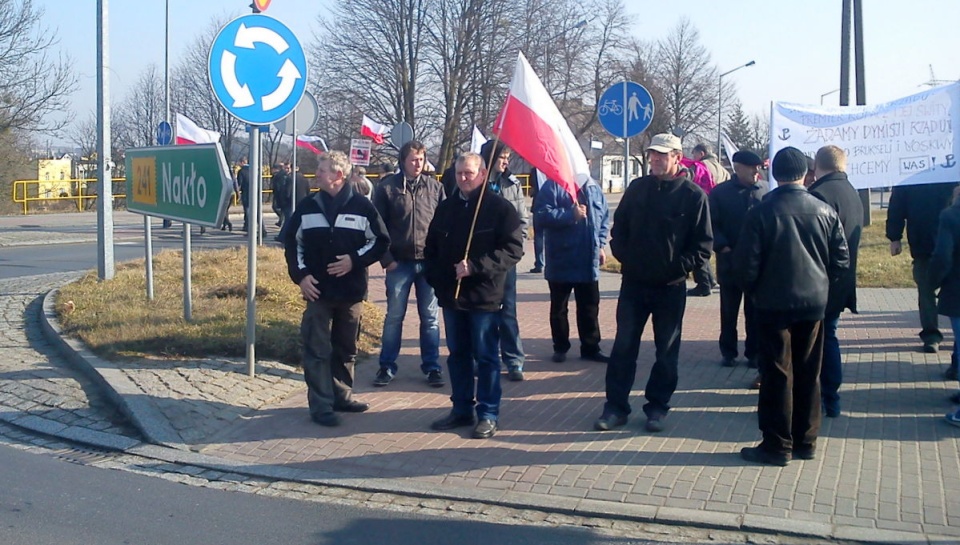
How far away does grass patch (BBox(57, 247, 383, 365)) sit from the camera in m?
8.40

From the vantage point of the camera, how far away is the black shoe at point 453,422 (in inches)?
256

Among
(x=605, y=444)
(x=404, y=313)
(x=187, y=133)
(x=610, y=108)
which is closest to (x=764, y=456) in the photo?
(x=605, y=444)

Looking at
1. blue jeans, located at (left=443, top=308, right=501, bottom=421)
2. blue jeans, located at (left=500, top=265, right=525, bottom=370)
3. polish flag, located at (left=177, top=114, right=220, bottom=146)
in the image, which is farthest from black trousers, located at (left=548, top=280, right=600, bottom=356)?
polish flag, located at (left=177, top=114, right=220, bottom=146)

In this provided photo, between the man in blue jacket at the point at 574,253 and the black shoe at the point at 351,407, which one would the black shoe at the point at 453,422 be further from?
the man in blue jacket at the point at 574,253

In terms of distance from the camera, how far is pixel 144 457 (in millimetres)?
6156

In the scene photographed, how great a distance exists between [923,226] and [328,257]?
17.6 ft

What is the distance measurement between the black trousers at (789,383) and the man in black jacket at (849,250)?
2.40ft

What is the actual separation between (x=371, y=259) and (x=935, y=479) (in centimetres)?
376

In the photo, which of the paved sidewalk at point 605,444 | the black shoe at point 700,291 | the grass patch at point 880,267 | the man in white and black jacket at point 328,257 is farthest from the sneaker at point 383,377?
the grass patch at point 880,267

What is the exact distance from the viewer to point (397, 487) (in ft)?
18.1

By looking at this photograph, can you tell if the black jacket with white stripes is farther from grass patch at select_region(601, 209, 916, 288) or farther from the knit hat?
grass patch at select_region(601, 209, 916, 288)

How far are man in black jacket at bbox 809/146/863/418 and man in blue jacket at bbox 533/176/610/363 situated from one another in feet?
6.59

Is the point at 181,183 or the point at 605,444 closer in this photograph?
the point at 605,444

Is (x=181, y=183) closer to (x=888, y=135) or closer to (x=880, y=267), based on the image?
(x=888, y=135)
